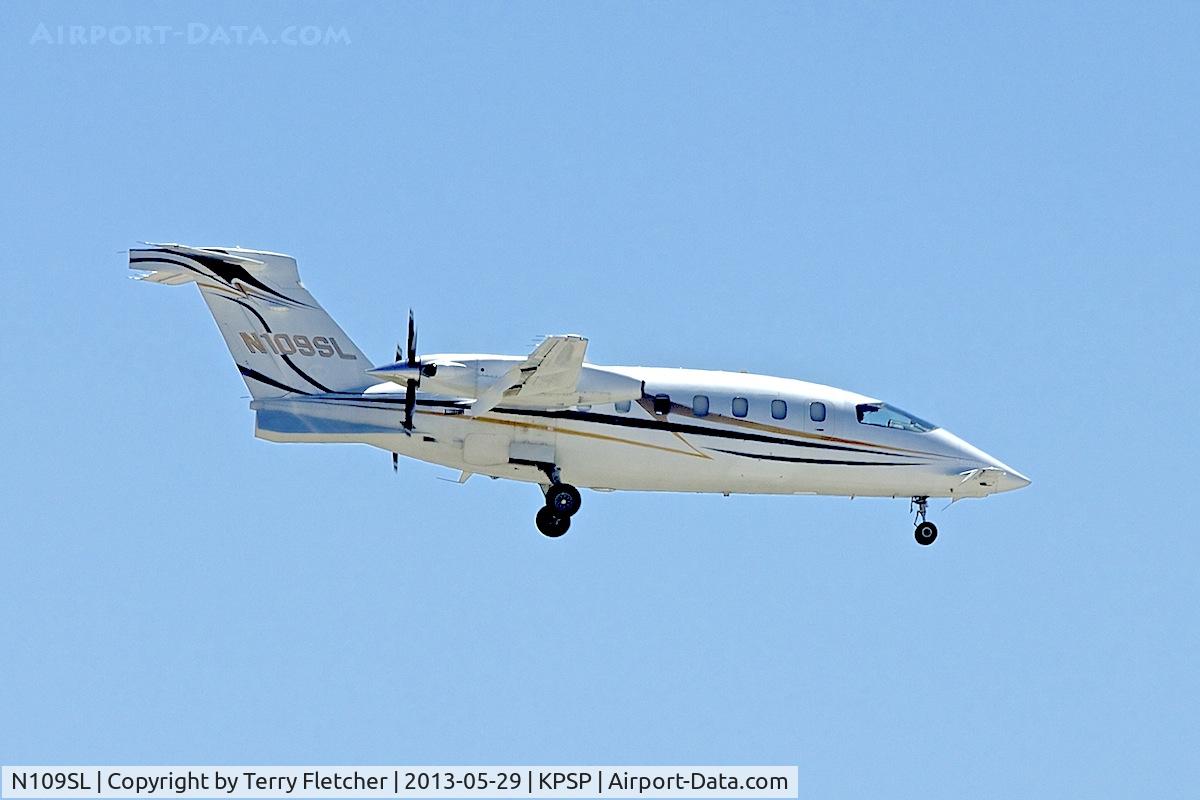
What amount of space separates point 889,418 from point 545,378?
876 centimetres

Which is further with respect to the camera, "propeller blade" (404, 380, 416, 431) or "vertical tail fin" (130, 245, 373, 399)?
"vertical tail fin" (130, 245, 373, 399)

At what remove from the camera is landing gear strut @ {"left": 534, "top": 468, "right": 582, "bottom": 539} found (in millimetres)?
44312

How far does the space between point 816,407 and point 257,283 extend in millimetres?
12384

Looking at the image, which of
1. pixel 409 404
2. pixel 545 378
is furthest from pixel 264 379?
pixel 545 378

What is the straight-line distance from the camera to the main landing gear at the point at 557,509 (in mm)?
44312

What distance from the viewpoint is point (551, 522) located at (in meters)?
44.4

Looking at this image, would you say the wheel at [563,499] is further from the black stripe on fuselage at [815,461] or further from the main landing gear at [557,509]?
the black stripe on fuselage at [815,461]

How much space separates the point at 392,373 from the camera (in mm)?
Result: 41469

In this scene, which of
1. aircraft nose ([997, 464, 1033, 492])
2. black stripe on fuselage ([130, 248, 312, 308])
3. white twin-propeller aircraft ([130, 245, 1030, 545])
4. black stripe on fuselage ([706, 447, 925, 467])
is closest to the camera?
white twin-propeller aircraft ([130, 245, 1030, 545])

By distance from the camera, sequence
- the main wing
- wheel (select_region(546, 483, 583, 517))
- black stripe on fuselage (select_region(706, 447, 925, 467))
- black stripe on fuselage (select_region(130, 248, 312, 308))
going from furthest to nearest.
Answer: black stripe on fuselage (select_region(706, 447, 925, 467)) < wheel (select_region(546, 483, 583, 517)) < black stripe on fuselage (select_region(130, 248, 312, 308)) < the main wing

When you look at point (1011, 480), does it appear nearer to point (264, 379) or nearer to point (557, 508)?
point (557, 508)

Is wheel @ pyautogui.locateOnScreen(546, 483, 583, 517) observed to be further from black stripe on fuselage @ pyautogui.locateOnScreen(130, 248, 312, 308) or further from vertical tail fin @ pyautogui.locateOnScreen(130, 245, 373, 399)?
black stripe on fuselage @ pyautogui.locateOnScreen(130, 248, 312, 308)

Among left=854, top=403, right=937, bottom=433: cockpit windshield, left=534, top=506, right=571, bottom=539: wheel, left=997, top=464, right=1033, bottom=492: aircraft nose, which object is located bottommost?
left=534, top=506, right=571, bottom=539: wheel

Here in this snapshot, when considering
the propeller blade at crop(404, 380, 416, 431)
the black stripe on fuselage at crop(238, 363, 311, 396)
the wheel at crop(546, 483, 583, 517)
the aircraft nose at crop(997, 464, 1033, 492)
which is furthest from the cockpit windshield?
the black stripe on fuselage at crop(238, 363, 311, 396)
